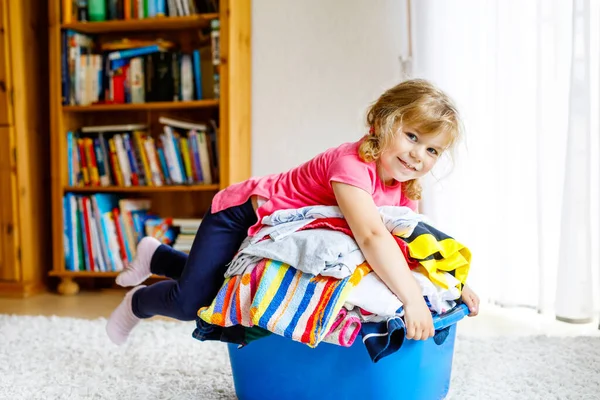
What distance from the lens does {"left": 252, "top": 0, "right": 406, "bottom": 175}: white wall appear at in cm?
258

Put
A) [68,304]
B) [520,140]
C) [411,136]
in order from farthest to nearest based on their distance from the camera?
[68,304]
[520,140]
[411,136]

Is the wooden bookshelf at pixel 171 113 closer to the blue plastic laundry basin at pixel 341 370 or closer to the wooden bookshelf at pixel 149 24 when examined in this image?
the wooden bookshelf at pixel 149 24

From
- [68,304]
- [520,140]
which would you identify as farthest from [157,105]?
[520,140]

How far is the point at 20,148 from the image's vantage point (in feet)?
8.73

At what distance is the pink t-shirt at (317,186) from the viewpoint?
4.36 ft

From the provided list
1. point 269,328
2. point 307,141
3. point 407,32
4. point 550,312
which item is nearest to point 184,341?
point 269,328

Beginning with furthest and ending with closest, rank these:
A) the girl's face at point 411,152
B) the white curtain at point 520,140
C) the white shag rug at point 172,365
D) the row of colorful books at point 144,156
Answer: the row of colorful books at point 144,156, the white curtain at point 520,140, the white shag rug at point 172,365, the girl's face at point 411,152

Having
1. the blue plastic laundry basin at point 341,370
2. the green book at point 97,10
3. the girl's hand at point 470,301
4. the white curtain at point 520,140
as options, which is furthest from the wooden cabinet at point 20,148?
the girl's hand at point 470,301

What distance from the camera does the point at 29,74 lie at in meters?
2.72

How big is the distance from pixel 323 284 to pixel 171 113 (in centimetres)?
177

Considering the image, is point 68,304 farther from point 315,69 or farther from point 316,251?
point 316,251

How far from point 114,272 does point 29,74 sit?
91cm

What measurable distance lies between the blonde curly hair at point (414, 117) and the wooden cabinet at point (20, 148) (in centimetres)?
182

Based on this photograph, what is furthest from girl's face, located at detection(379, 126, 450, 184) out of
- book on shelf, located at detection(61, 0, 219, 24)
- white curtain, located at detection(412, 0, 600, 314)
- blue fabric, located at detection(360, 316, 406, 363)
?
book on shelf, located at detection(61, 0, 219, 24)
